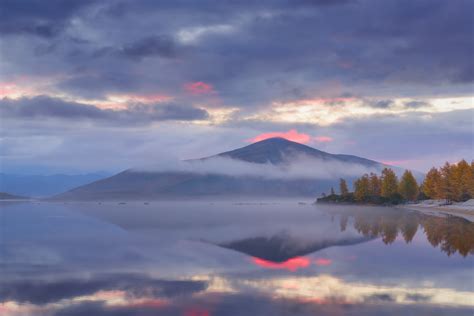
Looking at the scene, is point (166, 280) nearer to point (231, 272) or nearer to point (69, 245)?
point (231, 272)

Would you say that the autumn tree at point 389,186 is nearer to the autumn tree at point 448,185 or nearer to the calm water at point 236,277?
the autumn tree at point 448,185

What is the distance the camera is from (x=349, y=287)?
26.5m

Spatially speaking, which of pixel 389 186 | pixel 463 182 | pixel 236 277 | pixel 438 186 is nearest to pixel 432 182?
pixel 438 186

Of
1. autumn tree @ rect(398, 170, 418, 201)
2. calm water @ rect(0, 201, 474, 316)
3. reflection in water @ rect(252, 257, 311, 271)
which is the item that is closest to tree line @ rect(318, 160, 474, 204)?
autumn tree @ rect(398, 170, 418, 201)

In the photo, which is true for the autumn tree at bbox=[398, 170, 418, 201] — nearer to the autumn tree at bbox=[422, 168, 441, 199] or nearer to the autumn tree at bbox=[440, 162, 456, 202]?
the autumn tree at bbox=[422, 168, 441, 199]

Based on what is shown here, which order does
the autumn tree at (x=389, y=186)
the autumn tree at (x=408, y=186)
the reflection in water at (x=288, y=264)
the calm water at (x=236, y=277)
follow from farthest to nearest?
1. the autumn tree at (x=389, y=186)
2. the autumn tree at (x=408, y=186)
3. the reflection in water at (x=288, y=264)
4. the calm water at (x=236, y=277)

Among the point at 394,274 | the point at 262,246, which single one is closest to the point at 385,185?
the point at 262,246

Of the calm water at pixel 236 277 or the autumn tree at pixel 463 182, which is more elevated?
the autumn tree at pixel 463 182

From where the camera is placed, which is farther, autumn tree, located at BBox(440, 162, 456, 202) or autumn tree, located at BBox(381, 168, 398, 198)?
autumn tree, located at BBox(381, 168, 398, 198)

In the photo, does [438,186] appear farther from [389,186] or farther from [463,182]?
[389,186]

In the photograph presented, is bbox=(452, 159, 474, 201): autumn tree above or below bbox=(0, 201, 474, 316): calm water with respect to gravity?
above

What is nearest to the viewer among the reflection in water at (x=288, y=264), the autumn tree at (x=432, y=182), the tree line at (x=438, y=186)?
the reflection in water at (x=288, y=264)

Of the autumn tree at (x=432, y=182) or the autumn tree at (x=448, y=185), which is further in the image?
the autumn tree at (x=432, y=182)

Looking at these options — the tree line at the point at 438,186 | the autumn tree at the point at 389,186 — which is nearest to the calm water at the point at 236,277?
the tree line at the point at 438,186
